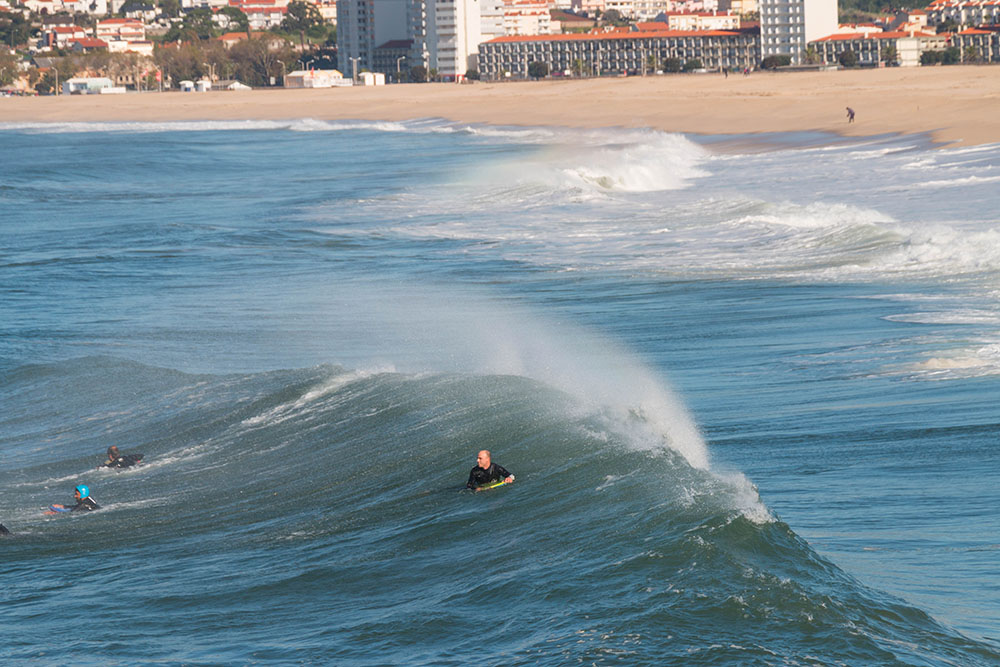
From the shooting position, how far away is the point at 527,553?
9.77 metres

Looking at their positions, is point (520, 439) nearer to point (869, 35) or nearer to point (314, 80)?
point (869, 35)

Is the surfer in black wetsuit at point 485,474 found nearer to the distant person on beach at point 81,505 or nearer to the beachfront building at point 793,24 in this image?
the distant person on beach at point 81,505

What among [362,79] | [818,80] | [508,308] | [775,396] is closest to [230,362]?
[508,308]

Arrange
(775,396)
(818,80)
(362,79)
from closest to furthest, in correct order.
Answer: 1. (775,396)
2. (818,80)
3. (362,79)

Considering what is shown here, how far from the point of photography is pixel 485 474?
11398 millimetres

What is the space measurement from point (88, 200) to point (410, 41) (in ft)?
502

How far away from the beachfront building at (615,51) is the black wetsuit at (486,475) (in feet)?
500

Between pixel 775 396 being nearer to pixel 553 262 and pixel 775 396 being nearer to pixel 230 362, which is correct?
pixel 230 362

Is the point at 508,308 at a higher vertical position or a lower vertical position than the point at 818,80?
lower

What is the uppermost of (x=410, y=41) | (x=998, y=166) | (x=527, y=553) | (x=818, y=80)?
(x=410, y=41)

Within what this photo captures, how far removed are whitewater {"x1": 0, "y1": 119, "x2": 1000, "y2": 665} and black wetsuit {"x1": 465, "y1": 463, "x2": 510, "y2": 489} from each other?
13cm

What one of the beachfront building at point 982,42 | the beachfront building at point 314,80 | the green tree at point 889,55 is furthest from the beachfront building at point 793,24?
the beachfront building at point 314,80

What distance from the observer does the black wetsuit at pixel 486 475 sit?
37.4 ft

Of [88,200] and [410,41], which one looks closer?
[88,200]
